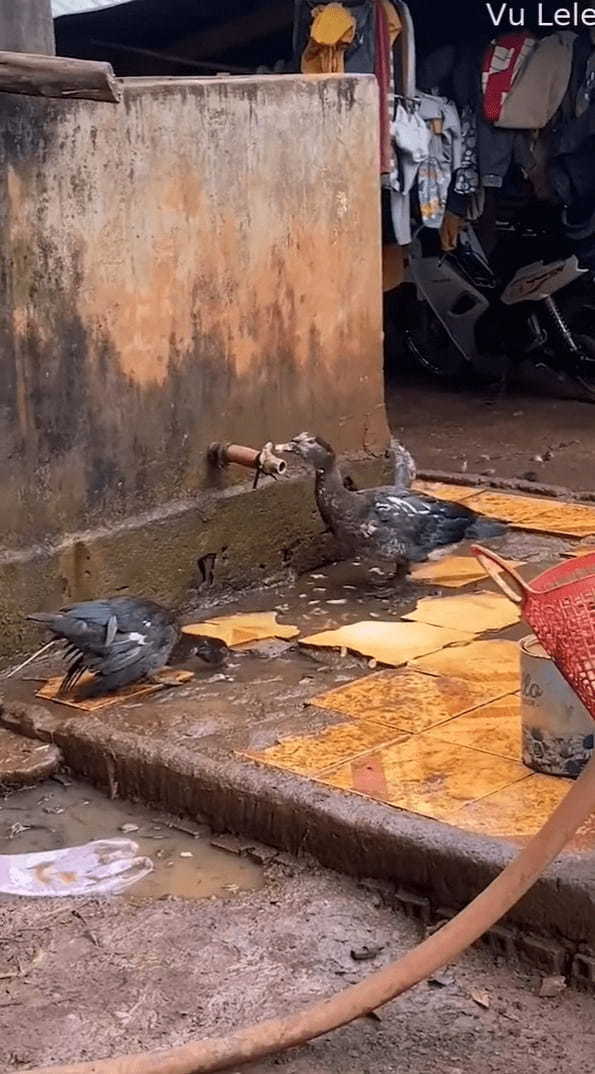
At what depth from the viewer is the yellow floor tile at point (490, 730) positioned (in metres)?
5.57

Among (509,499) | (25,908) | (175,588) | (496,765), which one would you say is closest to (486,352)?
(509,499)

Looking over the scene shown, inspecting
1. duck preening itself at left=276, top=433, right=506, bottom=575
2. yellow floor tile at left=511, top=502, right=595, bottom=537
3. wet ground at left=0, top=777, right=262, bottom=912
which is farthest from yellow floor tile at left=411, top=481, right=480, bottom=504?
wet ground at left=0, top=777, right=262, bottom=912

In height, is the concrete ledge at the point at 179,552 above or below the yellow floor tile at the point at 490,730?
above

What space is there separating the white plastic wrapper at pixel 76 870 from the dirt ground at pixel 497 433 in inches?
212

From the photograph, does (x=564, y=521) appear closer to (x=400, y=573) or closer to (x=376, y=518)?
(x=400, y=573)

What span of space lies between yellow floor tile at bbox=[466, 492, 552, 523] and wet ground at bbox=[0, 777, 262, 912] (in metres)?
3.82

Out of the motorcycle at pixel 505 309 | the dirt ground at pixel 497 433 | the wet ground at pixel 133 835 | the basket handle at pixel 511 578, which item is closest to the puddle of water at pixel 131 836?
the wet ground at pixel 133 835

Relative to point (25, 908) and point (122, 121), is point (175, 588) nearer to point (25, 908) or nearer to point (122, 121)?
point (122, 121)

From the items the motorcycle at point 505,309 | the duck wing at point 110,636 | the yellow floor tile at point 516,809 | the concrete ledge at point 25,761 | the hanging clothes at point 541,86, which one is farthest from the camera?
the motorcycle at point 505,309

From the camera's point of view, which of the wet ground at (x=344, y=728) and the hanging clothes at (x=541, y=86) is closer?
the wet ground at (x=344, y=728)

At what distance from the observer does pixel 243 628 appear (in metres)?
7.15

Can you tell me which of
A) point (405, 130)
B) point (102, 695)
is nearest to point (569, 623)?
point (102, 695)

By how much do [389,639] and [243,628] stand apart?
0.73 m

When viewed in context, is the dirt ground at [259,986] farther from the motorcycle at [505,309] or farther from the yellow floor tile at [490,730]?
the motorcycle at [505,309]
